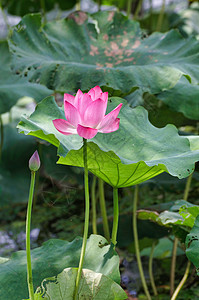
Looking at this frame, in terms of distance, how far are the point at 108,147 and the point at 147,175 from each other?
0.16 meters

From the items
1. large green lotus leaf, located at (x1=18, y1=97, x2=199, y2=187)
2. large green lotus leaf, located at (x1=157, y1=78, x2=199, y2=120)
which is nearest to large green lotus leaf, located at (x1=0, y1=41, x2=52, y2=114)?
large green lotus leaf, located at (x1=157, y1=78, x2=199, y2=120)

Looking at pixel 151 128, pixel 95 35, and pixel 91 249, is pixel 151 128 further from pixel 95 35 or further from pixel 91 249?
pixel 95 35

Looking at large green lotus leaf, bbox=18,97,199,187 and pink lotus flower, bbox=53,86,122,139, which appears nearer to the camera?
pink lotus flower, bbox=53,86,122,139

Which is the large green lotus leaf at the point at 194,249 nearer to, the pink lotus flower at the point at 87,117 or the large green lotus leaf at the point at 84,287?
the large green lotus leaf at the point at 84,287

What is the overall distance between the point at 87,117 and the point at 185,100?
856 mm

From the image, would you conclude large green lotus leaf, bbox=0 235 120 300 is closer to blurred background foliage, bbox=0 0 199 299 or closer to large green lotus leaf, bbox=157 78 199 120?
blurred background foliage, bbox=0 0 199 299

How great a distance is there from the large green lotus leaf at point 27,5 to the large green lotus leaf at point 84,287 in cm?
250

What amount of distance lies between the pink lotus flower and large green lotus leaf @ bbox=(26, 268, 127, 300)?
1.00 ft

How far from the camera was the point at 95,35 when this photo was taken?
1600 mm

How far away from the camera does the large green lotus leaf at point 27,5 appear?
2957 mm

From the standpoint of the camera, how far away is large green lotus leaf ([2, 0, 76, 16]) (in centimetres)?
296

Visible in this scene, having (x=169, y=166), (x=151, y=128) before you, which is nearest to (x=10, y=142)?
(x=151, y=128)

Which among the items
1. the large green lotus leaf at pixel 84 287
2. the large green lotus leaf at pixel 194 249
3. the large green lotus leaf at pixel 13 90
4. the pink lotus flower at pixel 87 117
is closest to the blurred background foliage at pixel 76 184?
the large green lotus leaf at pixel 13 90

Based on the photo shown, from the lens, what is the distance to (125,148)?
3.46ft
